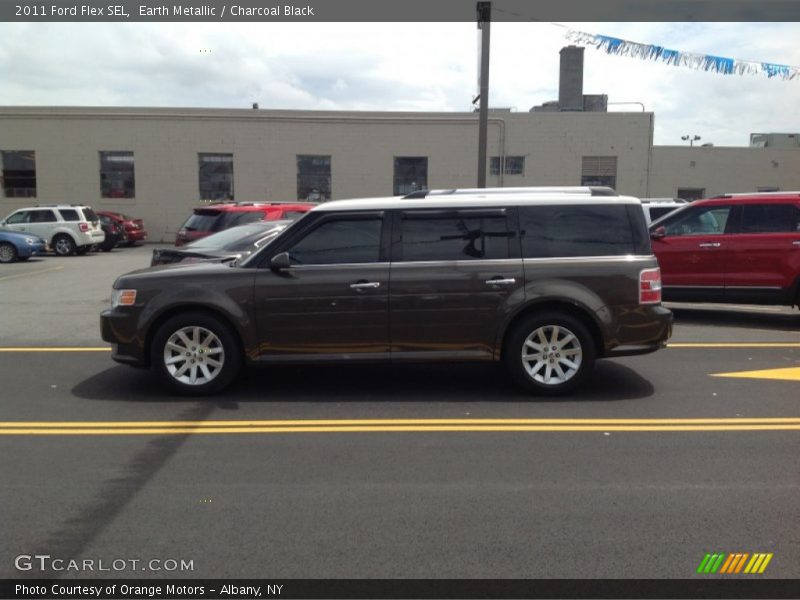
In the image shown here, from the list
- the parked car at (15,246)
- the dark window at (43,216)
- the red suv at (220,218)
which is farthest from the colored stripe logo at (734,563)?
the dark window at (43,216)

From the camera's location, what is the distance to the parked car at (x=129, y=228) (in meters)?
28.1

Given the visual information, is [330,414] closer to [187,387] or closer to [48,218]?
[187,387]

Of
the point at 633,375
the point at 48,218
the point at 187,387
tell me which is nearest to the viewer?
the point at 187,387

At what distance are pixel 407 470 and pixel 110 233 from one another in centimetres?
2501

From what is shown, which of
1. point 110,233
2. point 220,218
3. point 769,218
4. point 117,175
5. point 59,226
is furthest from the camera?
point 117,175

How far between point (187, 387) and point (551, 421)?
3.29 metres

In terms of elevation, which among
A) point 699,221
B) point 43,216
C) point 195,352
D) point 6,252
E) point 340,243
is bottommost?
point 195,352

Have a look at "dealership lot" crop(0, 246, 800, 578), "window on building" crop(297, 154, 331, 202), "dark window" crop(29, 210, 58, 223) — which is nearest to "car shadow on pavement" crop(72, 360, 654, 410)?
"dealership lot" crop(0, 246, 800, 578)

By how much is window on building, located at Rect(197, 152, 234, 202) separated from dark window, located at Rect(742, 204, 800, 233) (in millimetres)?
24978

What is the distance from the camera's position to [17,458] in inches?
198

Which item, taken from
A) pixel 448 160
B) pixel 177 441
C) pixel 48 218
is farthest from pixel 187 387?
pixel 448 160

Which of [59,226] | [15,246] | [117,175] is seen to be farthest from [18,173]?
[15,246]

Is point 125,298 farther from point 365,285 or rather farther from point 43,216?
point 43,216

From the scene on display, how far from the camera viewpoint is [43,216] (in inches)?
954
